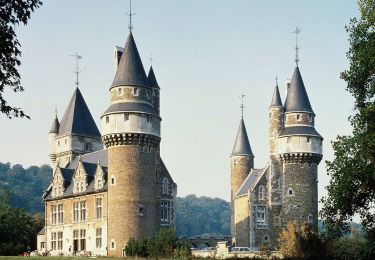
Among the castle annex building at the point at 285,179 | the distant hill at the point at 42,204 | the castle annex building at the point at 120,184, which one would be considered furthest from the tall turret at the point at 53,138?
the distant hill at the point at 42,204

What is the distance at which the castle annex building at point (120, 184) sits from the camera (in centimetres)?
5522

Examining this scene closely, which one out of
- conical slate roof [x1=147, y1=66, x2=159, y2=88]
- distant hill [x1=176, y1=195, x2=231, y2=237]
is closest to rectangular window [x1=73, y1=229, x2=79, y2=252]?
conical slate roof [x1=147, y1=66, x2=159, y2=88]

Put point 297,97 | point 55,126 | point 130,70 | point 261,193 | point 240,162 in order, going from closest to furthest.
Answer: point 130,70 → point 297,97 → point 261,193 → point 240,162 → point 55,126

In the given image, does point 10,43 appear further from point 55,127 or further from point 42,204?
point 42,204

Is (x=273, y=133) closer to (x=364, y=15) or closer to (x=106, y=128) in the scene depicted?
(x=106, y=128)

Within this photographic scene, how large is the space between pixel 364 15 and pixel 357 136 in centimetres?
541

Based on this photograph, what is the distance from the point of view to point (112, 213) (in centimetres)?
5556

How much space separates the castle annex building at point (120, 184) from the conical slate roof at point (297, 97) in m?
12.1

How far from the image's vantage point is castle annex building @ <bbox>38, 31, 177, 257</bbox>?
5522 cm

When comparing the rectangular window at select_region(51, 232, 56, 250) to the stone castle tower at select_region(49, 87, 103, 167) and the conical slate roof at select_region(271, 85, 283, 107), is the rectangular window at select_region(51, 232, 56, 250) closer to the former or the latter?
the stone castle tower at select_region(49, 87, 103, 167)

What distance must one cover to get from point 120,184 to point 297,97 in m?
19.4

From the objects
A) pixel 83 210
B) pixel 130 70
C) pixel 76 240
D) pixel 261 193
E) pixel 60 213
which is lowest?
pixel 76 240

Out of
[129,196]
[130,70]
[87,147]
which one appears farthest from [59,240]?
[130,70]

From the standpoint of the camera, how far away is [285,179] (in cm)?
6388
